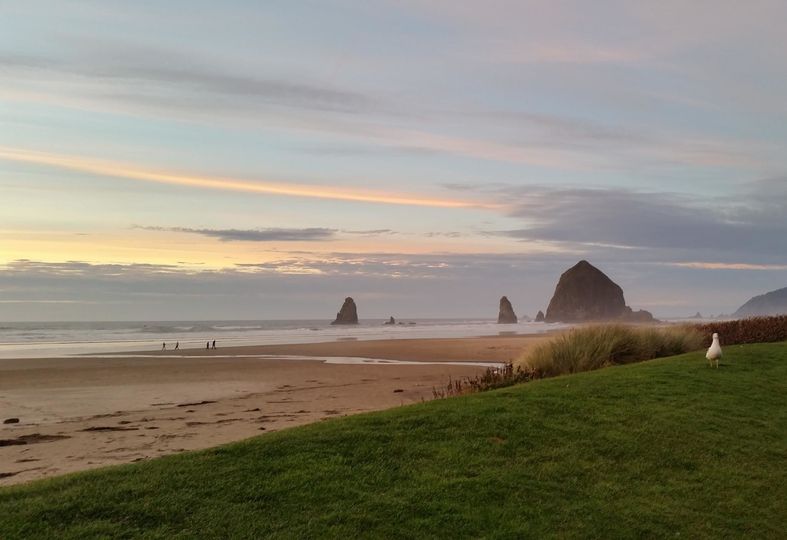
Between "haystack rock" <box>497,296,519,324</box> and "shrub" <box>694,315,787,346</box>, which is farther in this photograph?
"haystack rock" <box>497,296,519,324</box>

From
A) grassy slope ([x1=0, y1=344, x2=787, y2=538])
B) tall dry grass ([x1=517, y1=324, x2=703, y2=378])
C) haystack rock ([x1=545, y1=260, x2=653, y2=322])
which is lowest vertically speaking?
grassy slope ([x1=0, y1=344, x2=787, y2=538])

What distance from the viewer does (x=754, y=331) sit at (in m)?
23.0

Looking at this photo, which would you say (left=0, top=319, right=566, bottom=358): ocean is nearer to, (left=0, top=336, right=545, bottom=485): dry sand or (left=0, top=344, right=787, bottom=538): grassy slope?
(left=0, top=336, right=545, bottom=485): dry sand

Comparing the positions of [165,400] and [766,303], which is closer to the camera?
[165,400]

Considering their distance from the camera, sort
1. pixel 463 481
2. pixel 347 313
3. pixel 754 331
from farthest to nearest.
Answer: pixel 347 313, pixel 754 331, pixel 463 481

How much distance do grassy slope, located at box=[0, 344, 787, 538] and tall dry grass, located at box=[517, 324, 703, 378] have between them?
7.31 metres

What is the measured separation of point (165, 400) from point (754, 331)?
21.3 m

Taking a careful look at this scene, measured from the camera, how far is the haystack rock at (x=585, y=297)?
502ft

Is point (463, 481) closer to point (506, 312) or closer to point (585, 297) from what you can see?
point (506, 312)

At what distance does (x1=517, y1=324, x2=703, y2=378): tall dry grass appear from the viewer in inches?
706

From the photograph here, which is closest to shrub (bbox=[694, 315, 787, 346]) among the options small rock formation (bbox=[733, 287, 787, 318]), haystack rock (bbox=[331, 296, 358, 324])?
haystack rock (bbox=[331, 296, 358, 324])

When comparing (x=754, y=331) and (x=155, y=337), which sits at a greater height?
(x=754, y=331)

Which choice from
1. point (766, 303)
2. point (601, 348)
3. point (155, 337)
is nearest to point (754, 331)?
point (601, 348)

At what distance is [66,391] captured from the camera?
70.6ft
